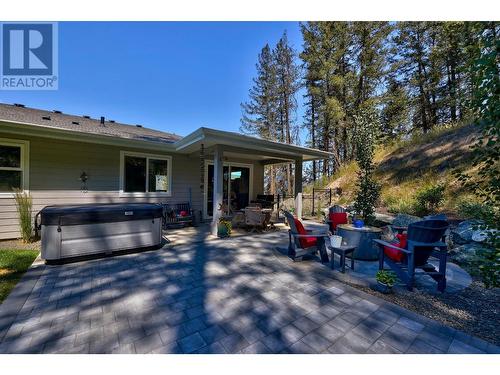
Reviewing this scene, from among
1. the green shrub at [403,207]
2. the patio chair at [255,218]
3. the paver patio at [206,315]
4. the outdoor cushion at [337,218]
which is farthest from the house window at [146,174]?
the green shrub at [403,207]

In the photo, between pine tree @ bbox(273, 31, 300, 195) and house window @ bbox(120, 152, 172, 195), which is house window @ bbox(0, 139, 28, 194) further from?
pine tree @ bbox(273, 31, 300, 195)

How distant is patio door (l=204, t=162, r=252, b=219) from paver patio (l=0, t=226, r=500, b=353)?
4961 millimetres

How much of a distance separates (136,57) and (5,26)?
284cm

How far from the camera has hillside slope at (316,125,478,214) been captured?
8.09 metres

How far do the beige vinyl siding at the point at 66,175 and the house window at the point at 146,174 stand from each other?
0.66ft

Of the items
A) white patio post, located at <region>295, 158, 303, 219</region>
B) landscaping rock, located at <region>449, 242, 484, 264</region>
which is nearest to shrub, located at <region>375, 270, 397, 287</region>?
landscaping rock, located at <region>449, 242, 484, 264</region>

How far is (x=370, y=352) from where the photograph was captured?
1960 millimetres

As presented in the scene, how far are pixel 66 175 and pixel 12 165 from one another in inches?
42.1

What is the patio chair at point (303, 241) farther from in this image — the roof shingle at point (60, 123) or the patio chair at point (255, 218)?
the roof shingle at point (60, 123)

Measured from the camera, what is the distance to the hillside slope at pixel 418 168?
8094 mm

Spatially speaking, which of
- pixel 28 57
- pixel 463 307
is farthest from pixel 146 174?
pixel 463 307

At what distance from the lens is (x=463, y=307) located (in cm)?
277

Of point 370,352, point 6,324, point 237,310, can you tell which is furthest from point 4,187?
point 370,352

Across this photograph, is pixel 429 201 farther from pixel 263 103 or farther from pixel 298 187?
pixel 263 103
